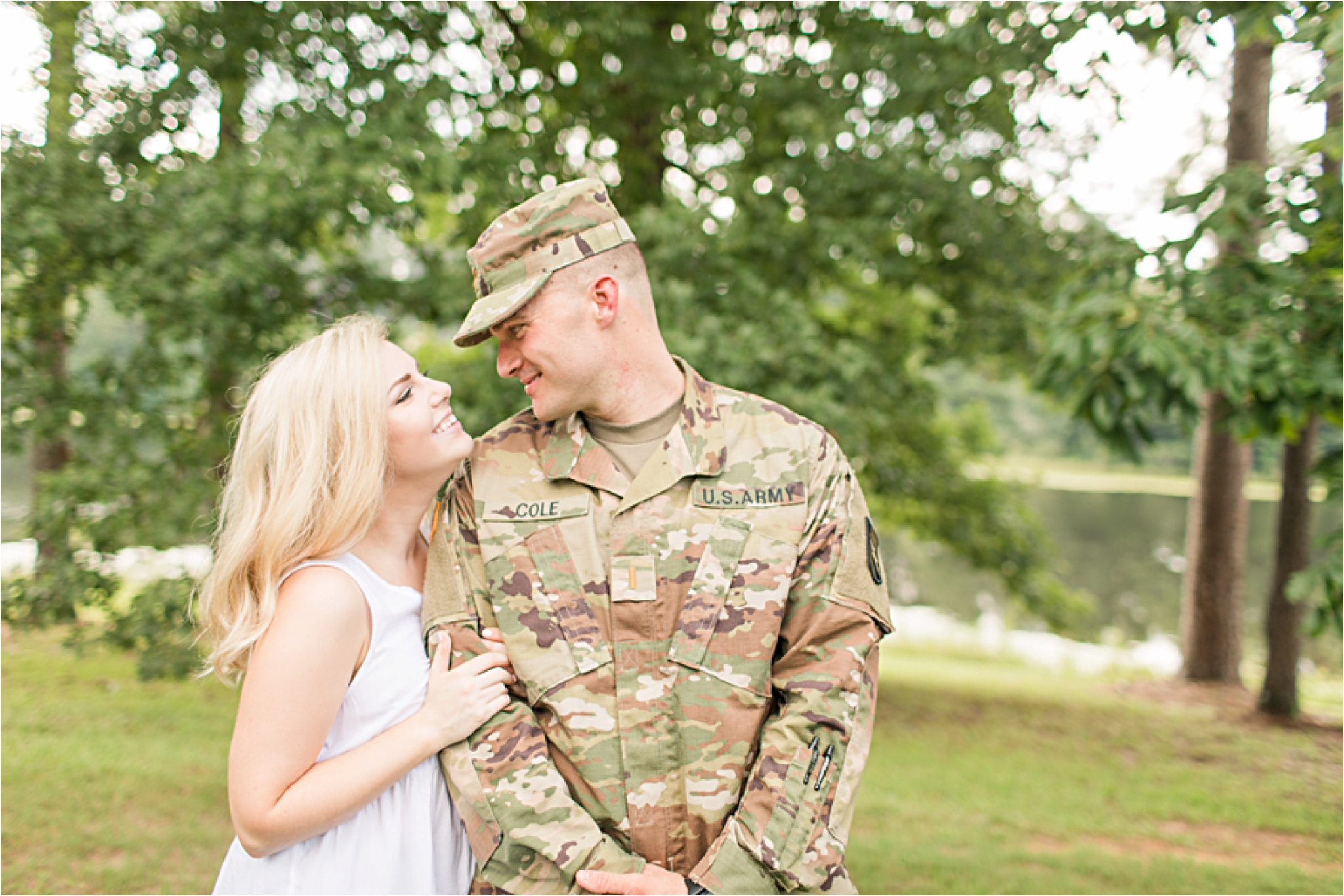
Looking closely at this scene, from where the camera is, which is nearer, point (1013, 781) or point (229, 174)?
point (229, 174)

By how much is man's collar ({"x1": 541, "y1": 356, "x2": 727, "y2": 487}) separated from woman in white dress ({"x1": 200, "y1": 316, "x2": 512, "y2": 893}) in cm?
A: 29

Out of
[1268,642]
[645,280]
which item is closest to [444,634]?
[645,280]

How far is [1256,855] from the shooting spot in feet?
16.2

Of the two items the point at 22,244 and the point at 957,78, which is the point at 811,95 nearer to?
the point at 957,78

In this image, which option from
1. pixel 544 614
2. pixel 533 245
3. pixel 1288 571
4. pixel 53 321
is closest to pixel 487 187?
pixel 53 321

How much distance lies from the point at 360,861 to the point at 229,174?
4674 mm

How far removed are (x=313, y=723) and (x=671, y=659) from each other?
2.91ft

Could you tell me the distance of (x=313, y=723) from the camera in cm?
215

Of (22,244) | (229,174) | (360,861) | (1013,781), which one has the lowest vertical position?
(1013,781)

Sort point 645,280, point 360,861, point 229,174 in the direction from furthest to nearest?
1. point 229,174
2. point 645,280
3. point 360,861

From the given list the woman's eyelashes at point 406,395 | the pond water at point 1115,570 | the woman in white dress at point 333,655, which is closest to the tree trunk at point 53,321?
the woman in white dress at point 333,655

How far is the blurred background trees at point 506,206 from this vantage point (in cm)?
533

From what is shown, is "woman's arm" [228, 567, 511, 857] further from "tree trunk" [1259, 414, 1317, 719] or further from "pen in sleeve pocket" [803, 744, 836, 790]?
"tree trunk" [1259, 414, 1317, 719]

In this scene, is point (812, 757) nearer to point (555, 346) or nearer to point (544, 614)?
point (544, 614)
